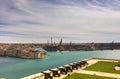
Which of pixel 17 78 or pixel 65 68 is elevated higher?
pixel 65 68

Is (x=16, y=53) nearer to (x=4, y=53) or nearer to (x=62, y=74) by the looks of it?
(x=4, y=53)

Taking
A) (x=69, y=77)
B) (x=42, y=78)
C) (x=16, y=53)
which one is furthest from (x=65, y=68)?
(x=16, y=53)

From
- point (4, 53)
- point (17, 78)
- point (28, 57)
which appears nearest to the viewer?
point (17, 78)

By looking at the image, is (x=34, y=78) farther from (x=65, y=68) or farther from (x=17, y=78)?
(x=17, y=78)

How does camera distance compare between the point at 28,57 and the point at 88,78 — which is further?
the point at 28,57

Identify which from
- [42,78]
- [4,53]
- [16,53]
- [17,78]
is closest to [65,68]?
[42,78]

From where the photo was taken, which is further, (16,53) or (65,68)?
(16,53)

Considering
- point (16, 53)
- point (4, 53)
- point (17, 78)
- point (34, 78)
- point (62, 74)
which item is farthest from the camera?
point (4, 53)

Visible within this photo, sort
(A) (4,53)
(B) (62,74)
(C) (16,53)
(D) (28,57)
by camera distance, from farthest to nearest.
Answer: (A) (4,53)
(C) (16,53)
(D) (28,57)
(B) (62,74)

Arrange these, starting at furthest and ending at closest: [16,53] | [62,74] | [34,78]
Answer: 1. [16,53]
2. [62,74]
3. [34,78]
